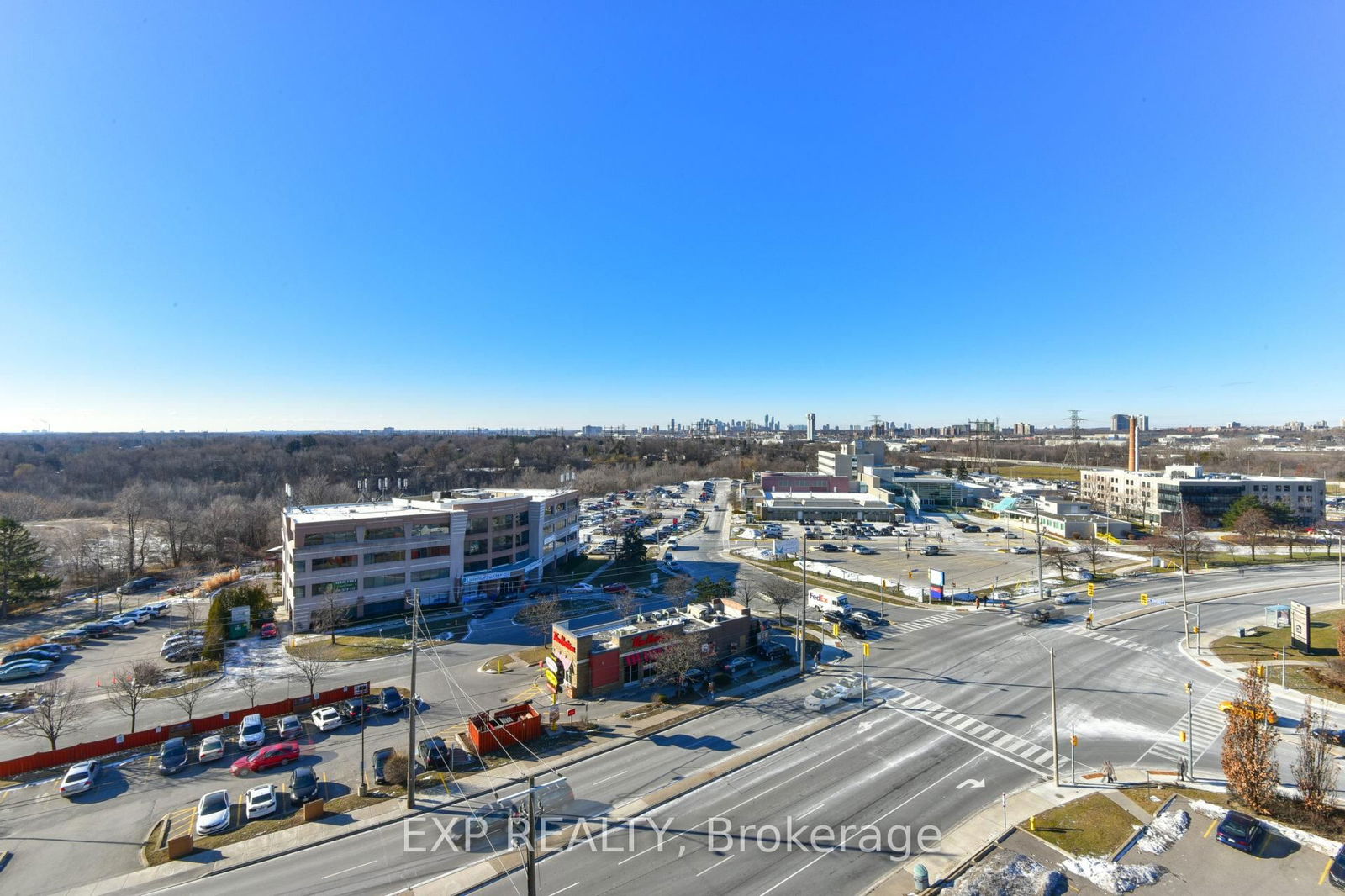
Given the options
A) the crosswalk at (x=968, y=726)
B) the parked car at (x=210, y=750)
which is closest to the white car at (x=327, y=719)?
the parked car at (x=210, y=750)

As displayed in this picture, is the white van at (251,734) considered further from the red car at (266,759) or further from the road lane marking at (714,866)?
the road lane marking at (714,866)

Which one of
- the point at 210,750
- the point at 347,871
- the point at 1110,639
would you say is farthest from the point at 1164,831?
the point at 210,750

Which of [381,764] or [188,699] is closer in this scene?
[381,764]

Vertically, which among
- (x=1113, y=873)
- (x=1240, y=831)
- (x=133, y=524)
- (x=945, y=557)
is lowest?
(x=945, y=557)

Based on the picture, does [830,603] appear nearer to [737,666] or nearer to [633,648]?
[737,666]

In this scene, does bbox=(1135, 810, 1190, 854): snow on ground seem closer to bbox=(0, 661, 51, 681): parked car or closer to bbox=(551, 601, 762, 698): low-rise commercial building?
bbox=(551, 601, 762, 698): low-rise commercial building
